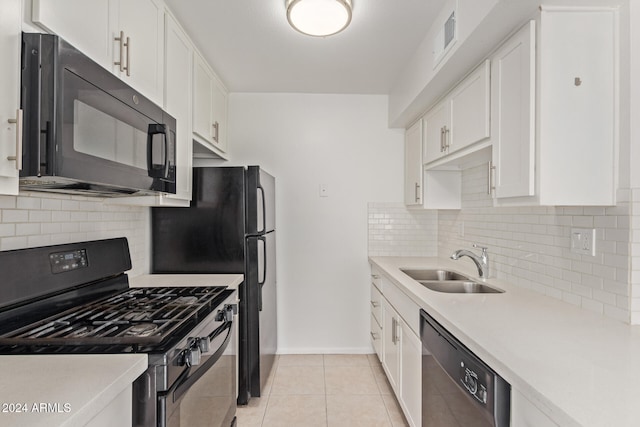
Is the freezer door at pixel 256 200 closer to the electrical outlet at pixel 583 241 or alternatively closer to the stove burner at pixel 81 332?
the stove burner at pixel 81 332

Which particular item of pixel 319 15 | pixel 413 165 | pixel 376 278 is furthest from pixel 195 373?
pixel 413 165

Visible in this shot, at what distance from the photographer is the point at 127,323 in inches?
49.0

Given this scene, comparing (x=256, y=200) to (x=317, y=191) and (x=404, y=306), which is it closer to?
(x=317, y=191)

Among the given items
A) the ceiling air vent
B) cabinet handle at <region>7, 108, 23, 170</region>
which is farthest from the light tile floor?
the ceiling air vent

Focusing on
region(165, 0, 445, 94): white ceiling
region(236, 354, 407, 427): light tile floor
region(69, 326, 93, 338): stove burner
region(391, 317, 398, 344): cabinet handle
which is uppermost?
region(165, 0, 445, 94): white ceiling

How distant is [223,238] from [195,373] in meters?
1.16

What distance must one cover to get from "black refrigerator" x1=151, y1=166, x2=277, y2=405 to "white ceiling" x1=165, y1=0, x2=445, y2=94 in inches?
32.6

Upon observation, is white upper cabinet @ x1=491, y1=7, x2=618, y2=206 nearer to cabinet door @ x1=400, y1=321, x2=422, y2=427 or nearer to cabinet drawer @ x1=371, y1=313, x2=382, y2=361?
cabinet door @ x1=400, y1=321, x2=422, y2=427

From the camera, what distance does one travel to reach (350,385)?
2.66 meters

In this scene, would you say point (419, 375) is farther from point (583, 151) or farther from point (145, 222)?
point (145, 222)

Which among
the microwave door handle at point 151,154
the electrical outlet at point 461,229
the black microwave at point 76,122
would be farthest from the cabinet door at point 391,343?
the black microwave at point 76,122

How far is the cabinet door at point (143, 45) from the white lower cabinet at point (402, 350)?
169 centimetres

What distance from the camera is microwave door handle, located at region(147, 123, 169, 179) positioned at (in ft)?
4.81

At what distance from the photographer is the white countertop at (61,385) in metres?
0.70
